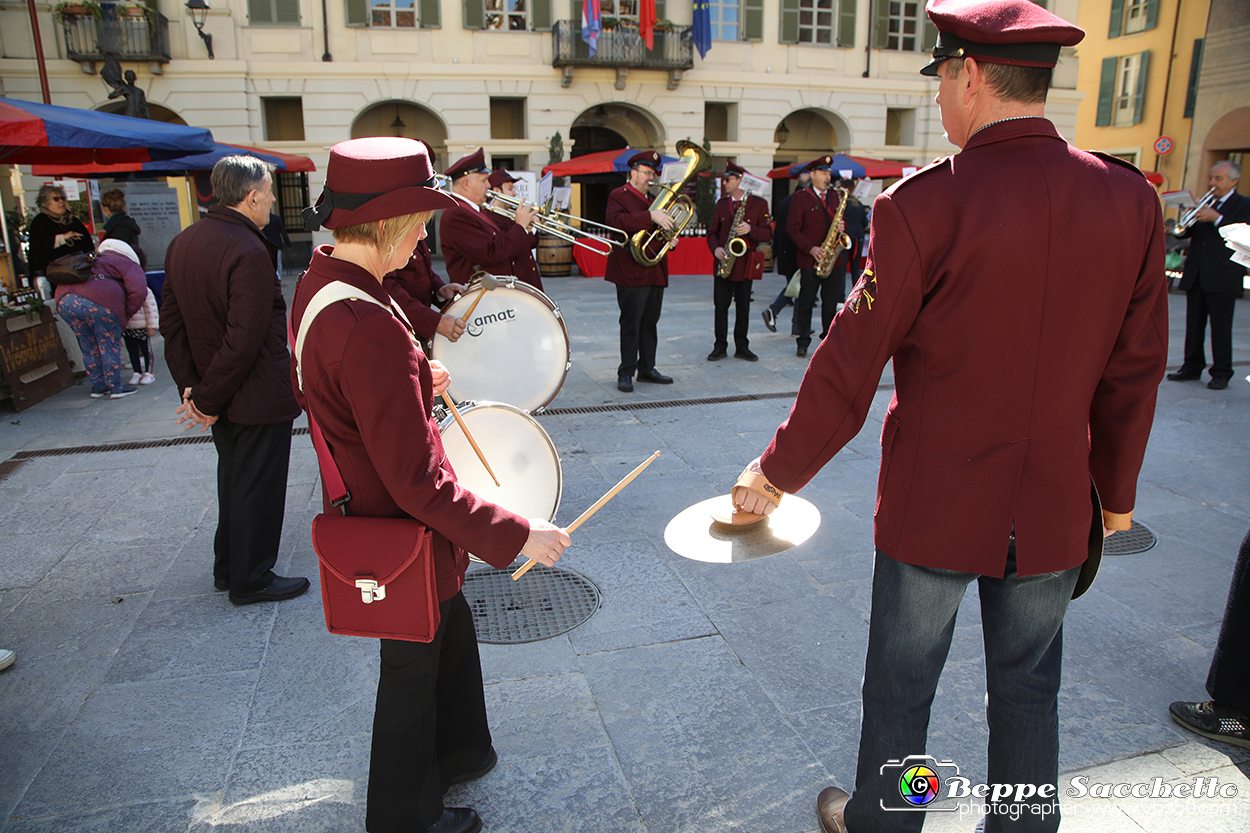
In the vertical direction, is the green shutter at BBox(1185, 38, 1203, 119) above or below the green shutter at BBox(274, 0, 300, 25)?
below

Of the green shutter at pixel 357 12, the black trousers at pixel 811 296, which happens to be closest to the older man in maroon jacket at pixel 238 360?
the black trousers at pixel 811 296

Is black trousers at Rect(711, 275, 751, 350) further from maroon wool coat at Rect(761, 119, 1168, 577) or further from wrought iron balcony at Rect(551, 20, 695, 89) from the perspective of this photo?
wrought iron balcony at Rect(551, 20, 695, 89)

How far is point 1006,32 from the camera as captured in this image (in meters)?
1.57

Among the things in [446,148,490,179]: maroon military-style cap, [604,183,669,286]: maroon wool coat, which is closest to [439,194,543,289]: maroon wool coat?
[446,148,490,179]: maroon military-style cap

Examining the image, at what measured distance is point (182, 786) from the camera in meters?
2.49

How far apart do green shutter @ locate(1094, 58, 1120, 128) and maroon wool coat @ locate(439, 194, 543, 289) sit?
2944cm

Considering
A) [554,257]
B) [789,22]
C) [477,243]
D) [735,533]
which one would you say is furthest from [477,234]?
[789,22]

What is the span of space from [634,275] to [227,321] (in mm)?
4430

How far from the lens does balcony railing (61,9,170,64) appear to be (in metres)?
19.3

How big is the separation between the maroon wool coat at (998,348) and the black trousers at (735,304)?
7002 millimetres

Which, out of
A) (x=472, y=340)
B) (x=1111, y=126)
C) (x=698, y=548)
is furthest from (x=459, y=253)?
(x=1111, y=126)

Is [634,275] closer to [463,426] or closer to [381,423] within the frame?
[463,426]

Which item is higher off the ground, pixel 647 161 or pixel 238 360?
pixel 647 161

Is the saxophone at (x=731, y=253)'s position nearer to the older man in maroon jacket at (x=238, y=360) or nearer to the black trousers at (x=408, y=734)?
the older man in maroon jacket at (x=238, y=360)
